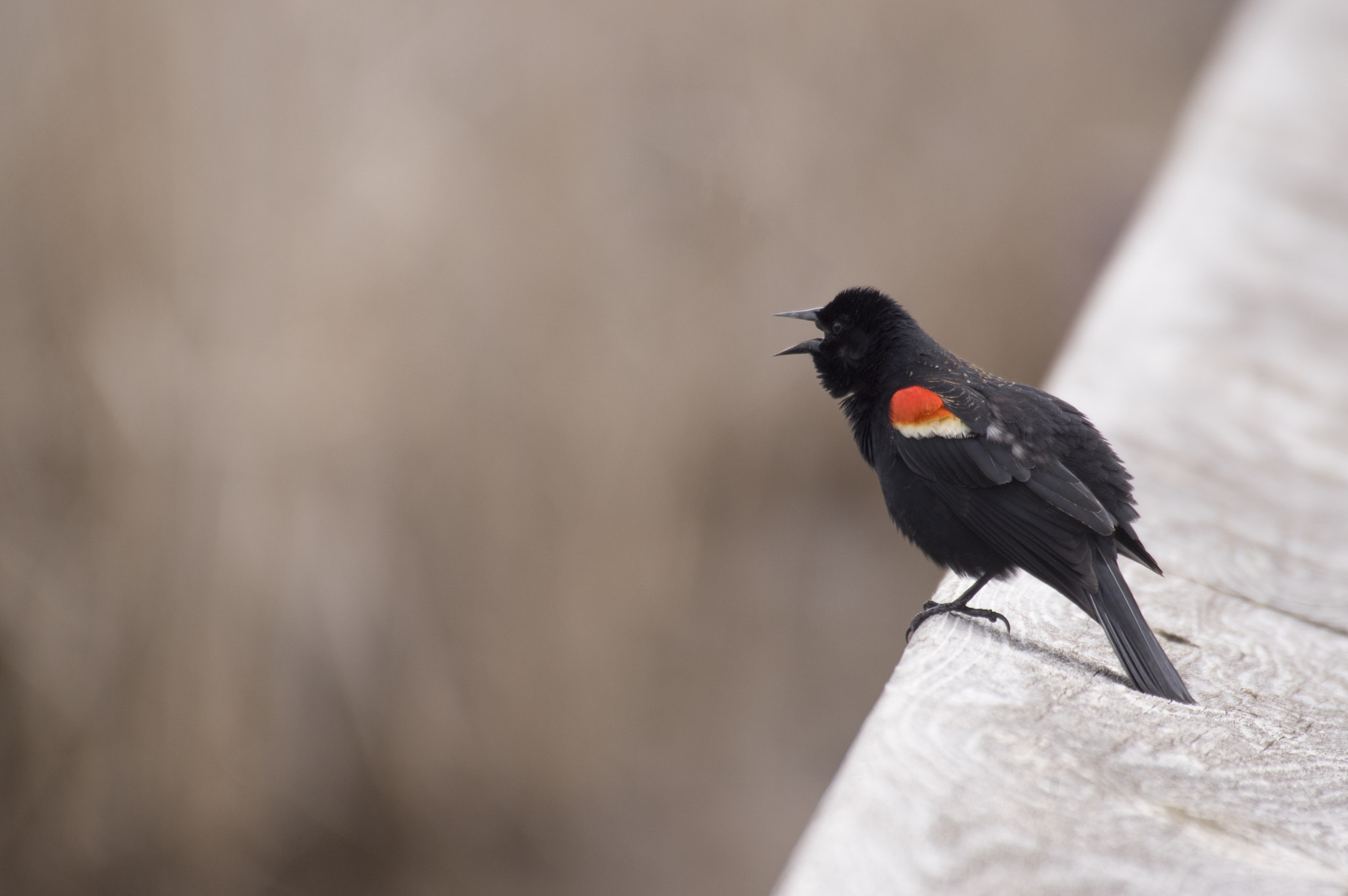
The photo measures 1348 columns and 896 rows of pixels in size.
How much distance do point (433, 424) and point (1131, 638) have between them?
2.64 m

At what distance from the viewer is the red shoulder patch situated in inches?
69.8

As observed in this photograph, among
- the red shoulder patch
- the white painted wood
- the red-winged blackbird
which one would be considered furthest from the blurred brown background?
the red shoulder patch

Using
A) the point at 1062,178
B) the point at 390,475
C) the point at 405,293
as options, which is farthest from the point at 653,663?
the point at 1062,178

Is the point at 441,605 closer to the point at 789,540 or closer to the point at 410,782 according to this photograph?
the point at 410,782

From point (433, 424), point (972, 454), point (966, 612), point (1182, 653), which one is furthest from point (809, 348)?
point (433, 424)

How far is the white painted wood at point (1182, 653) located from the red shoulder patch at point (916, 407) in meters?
0.31

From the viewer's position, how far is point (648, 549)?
374cm

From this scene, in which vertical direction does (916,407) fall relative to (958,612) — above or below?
above

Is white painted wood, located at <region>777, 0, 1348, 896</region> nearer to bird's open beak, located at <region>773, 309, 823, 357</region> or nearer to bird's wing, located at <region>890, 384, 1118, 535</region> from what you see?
bird's wing, located at <region>890, 384, 1118, 535</region>

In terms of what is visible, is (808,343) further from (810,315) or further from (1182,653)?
(1182,653)

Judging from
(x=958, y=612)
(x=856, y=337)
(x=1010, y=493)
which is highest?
(x=856, y=337)

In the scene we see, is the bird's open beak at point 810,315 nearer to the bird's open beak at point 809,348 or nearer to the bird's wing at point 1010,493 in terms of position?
the bird's open beak at point 809,348

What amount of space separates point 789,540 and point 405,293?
1.66 meters

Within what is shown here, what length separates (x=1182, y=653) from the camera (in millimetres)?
1462
